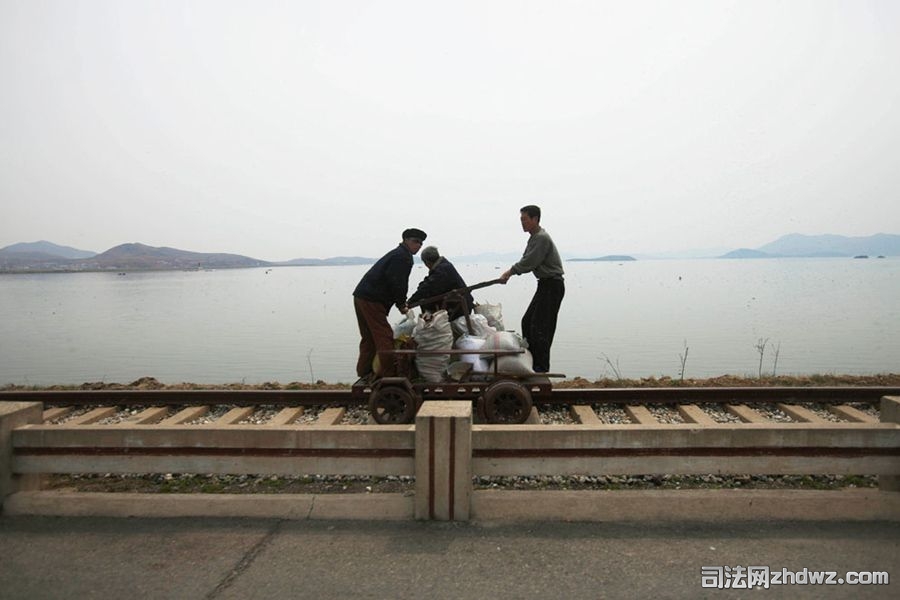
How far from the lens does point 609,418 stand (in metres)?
6.55

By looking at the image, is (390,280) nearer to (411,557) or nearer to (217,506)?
(217,506)

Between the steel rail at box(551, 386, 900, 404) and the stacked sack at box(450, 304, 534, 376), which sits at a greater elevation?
the stacked sack at box(450, 304, 534, 376)

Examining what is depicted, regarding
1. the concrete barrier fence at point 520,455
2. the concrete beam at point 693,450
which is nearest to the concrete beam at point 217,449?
the concrete barrier fence at point 520,455

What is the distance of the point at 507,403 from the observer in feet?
19.5

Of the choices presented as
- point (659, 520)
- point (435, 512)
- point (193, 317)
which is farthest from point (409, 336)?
point (193, 317)

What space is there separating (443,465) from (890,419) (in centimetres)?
302

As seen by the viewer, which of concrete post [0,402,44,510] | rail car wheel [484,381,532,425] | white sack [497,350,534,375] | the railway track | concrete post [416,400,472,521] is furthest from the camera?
the railway track

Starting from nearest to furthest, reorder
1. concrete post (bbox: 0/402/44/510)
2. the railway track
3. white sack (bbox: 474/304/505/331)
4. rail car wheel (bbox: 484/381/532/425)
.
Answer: concrete post (bbox: 0/402/44/510) → rail car wheel (bbox: 484/381/532/425) → the railway track → white sack (bbox: 474/304/505/331)

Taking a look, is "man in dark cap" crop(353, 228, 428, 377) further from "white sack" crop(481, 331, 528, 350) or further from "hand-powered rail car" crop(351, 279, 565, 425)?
"white sack" crop(481, 331, 528, 350)

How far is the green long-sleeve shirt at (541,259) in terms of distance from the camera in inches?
261

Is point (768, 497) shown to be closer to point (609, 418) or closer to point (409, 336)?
point (609, 418)

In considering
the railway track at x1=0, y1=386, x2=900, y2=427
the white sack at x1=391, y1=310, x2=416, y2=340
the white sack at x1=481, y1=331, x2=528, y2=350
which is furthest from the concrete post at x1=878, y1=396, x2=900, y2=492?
the white sack at x1=391, y1=310, x2=416, y2=340

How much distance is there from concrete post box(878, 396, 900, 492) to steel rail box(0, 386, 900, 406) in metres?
2.82

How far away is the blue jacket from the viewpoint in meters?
6.46
